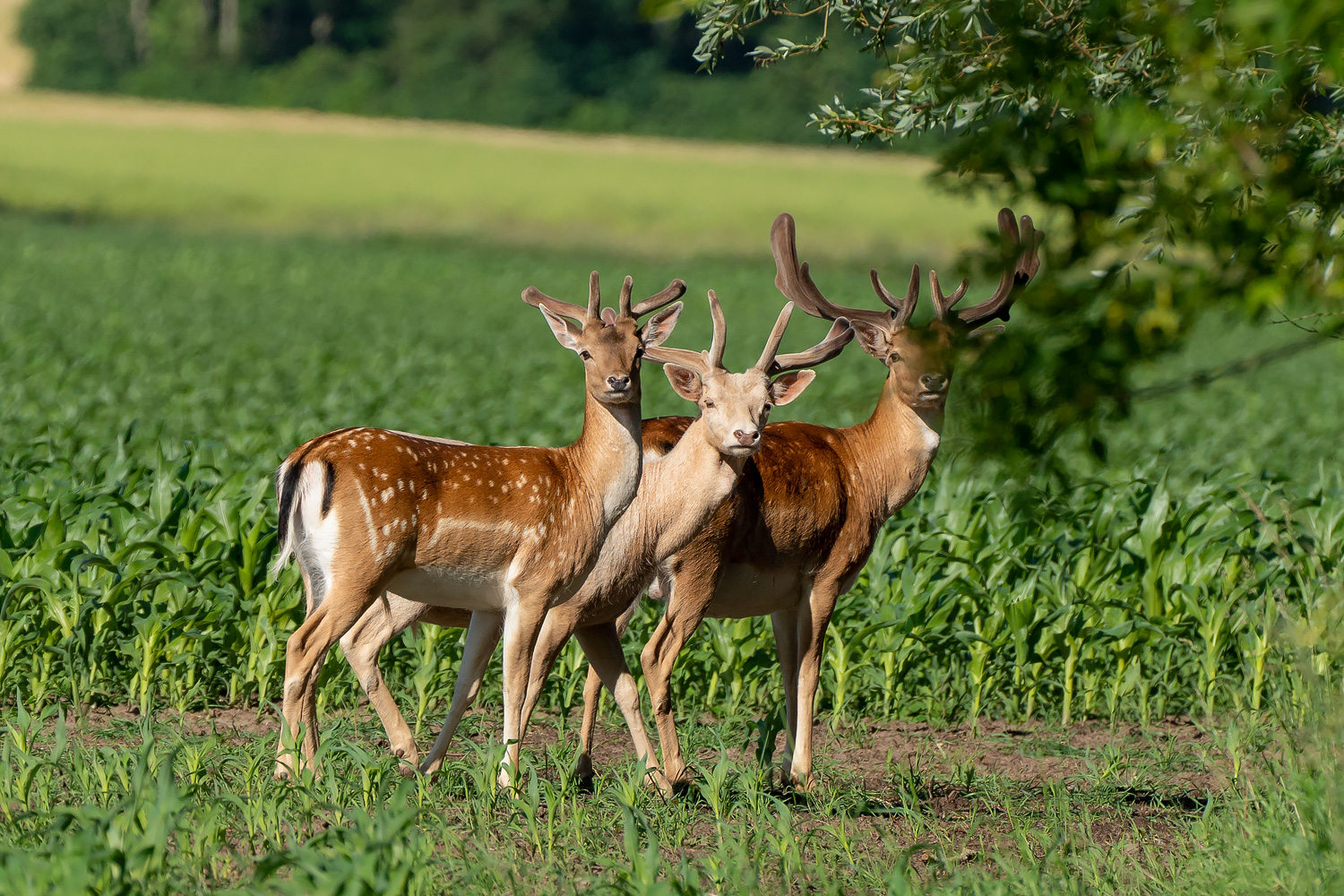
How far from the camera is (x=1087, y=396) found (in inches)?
128

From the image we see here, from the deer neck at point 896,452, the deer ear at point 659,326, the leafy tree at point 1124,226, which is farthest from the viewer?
the deer neck at point 896,452

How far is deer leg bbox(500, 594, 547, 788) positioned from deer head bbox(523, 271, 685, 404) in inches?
33.9

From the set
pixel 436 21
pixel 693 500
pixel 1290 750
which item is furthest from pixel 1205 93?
pixel 436 21

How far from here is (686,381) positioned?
19.9 ft

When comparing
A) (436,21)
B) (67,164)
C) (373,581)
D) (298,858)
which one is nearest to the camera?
(298,858)

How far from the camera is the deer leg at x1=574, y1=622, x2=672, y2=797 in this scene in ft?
19.9

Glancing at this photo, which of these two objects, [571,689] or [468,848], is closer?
[468,848]

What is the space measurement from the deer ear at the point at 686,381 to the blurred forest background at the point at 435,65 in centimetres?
6438

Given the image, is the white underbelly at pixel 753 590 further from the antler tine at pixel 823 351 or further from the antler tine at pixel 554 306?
the antler tine at pixel 554 306

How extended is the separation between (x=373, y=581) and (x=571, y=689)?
1969mm

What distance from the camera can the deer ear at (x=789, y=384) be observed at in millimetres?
6113

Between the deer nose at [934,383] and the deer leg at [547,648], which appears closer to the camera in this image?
the deer leg at [547,648]

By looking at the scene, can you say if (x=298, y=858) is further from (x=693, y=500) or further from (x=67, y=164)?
(x=67, y=164)

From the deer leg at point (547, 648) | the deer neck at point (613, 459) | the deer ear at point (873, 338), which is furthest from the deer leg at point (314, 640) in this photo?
the deer ear at point (873, 338)
